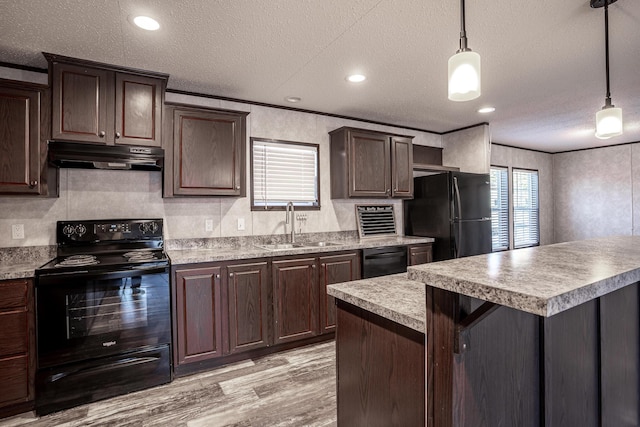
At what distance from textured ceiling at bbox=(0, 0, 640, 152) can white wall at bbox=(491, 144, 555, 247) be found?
2583 mm

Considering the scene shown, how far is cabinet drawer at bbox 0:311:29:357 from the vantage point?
208cm

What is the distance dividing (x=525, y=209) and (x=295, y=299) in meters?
5.38

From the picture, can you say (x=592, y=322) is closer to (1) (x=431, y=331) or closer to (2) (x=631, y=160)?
(1) (x=431, y=331)

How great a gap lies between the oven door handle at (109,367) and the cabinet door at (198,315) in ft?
0.75

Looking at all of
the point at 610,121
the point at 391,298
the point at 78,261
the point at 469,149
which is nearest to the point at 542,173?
the point at 469,149

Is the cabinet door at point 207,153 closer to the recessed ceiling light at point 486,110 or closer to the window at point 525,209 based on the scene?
the recessed ceiling light at point 486,110

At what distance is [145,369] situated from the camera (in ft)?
7.97

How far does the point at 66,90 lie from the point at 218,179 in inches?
49.0

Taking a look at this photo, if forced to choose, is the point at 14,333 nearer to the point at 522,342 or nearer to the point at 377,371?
the point at 377,371

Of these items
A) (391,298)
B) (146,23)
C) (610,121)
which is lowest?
(391,298)

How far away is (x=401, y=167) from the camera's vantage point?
162 inches

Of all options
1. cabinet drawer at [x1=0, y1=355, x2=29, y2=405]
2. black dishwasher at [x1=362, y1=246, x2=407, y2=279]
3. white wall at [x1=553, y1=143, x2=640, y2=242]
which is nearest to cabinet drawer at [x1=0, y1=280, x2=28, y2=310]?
cabinet drawer at [x1=0, y1=355, x2=29, y2=405]

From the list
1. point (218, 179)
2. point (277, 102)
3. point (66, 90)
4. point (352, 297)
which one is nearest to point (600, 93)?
point (277, 102)

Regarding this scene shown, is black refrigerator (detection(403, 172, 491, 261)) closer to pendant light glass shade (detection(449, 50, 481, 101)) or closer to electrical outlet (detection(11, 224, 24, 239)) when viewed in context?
pendant light glass shade (detection(449, 50, 481, 101))
